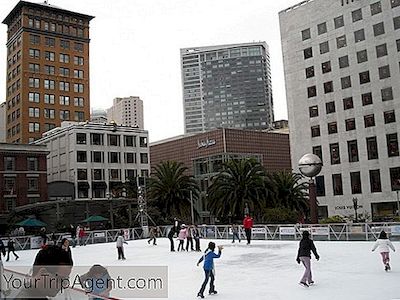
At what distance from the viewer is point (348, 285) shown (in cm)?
1320

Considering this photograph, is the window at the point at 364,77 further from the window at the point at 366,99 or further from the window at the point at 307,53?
the window at the point at 307,53

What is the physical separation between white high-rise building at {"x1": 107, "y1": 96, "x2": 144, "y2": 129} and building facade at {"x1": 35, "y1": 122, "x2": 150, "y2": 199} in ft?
344

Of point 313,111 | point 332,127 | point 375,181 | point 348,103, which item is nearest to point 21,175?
point 313,111

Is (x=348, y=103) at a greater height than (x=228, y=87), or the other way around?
(x=228, y=87)

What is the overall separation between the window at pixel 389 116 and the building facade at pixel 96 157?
125ft

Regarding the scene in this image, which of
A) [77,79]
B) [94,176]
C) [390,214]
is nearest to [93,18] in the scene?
[77,79]

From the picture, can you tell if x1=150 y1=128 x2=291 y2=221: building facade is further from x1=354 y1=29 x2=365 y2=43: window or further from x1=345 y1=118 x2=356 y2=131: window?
x1=354 y1=29 x2=365 y2=43: window

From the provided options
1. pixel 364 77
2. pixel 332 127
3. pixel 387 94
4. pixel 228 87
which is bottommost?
pixel 332 127

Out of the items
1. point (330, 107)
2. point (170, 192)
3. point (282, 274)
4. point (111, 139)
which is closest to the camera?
point (282, 274)

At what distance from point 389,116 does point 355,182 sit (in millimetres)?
9200

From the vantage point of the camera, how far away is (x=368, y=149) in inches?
2302

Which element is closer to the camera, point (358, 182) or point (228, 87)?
point (358, 182)

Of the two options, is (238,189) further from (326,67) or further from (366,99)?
(326,67)

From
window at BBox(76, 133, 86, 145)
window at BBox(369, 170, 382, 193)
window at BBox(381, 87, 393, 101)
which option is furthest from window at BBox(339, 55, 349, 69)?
window at BBox(76, 133, 86, 145)
